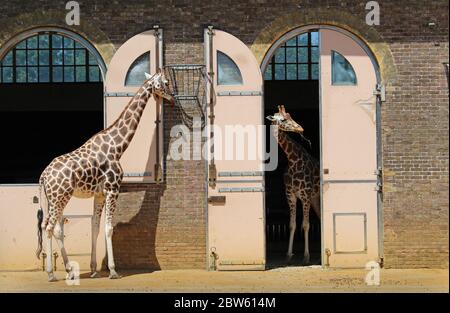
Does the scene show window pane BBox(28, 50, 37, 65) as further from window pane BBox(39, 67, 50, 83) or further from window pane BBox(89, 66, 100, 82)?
window pane BBox(89, 66, 100, 82)

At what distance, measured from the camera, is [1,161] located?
79.2 ft

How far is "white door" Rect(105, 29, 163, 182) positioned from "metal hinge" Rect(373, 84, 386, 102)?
3.55 metres

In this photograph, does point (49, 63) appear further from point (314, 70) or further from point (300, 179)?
point (300, 179)

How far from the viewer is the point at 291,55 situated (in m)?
21.9

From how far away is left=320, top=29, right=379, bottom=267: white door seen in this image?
45.7ft

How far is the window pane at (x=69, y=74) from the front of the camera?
74.3ft

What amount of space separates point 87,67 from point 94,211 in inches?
383

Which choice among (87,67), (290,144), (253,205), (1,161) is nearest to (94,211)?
(253,205)

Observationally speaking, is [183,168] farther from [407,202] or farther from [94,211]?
[407,202]

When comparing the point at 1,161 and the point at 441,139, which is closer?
the point at 441,139

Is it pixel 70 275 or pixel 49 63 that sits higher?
pixel 49 63

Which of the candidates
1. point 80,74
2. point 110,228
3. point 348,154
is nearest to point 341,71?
point 348,154

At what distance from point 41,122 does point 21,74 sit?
1.76 m

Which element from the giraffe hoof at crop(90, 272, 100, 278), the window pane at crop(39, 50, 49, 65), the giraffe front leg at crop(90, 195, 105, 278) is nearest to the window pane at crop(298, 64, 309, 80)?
the window pane at crop(39, 50, 49, 65)
